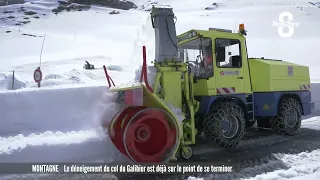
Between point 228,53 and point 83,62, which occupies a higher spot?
point 83,62

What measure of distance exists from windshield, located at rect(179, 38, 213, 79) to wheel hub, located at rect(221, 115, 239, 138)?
939mm

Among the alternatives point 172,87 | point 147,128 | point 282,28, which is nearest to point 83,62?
point 172,87

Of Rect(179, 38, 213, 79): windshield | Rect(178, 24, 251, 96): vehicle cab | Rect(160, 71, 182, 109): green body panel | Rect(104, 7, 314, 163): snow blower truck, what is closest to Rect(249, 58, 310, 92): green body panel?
Rect(104, 7, 314, 163): snow blower truck

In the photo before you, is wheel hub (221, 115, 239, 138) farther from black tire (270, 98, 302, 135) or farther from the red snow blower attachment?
black tire (270, 98, 302, 135)

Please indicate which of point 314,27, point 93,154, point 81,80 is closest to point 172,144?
point 93,154

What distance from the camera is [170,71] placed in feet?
17.4

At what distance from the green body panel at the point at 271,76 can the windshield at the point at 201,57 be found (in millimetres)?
1602

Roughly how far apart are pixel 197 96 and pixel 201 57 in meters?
0.78

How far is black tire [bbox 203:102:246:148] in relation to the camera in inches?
229

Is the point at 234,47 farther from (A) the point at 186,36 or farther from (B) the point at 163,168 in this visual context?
(B) the point at 163,168

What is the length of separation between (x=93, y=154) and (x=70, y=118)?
2352mm

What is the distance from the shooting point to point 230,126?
20.1ft

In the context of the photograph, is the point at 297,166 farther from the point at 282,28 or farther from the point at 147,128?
the point at 282,28

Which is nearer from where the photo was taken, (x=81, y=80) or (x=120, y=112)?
(x=120, y=112)
